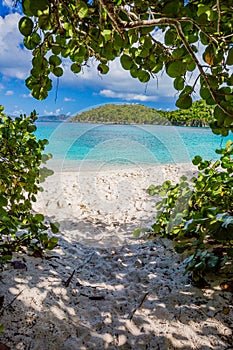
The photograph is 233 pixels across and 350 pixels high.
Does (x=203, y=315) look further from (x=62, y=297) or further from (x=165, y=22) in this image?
(x=165, y=22)

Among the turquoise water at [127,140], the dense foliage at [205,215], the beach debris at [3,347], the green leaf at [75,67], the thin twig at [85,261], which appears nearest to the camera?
the green leaf at [75,67]

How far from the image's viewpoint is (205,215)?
5.65 feet

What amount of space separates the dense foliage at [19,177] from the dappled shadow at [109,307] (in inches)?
13.9

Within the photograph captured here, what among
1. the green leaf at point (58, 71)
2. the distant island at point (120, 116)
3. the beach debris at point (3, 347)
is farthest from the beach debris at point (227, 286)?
the green leaf at point (58, 71)

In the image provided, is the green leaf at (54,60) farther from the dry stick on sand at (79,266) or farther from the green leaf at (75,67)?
the dry stick on sand at (79,266)

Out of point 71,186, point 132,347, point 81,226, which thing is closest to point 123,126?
point 81,226

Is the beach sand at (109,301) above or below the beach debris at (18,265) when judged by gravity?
below

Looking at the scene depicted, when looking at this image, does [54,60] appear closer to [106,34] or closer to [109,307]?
[106,34]

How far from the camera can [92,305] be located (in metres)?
2.02

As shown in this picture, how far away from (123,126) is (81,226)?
1587mm

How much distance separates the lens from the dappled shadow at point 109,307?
1599mm

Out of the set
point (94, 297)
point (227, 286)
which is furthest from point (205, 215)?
point (94, 297)

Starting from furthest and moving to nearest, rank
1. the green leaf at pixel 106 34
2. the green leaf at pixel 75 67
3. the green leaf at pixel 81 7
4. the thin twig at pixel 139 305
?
the thin twig at pixel 139 305, the green leaf at pixel 75 67, the green leaf at pixel 106 34, the green leaf at pixel 81 7

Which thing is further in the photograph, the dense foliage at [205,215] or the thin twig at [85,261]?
the thin twig at [85,261]
